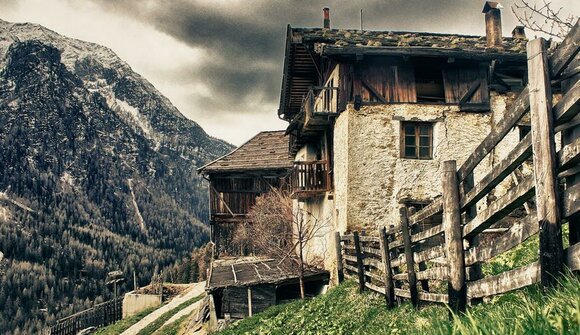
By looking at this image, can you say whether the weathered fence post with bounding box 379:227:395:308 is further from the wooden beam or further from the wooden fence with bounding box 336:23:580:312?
the wooden beam

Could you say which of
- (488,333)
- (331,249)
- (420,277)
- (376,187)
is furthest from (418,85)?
(488,333)

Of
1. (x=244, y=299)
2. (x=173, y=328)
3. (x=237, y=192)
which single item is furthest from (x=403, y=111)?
(x=237, y=192)

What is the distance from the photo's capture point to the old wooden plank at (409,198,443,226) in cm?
591

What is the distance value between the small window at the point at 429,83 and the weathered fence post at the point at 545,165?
12250 millimetres

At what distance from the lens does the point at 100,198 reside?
452ft

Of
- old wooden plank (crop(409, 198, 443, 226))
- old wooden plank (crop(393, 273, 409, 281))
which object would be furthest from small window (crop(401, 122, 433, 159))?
old wooden plank (crop(409, 198, 443, 226))

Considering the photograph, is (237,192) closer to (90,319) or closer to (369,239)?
(90,319)

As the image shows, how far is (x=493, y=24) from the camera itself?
16891 millimetres

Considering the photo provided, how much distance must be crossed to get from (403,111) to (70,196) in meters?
131

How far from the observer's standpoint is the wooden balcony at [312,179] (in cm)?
1814

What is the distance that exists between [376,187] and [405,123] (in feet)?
8.19

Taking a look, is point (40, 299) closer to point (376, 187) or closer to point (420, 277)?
point (376, 187)

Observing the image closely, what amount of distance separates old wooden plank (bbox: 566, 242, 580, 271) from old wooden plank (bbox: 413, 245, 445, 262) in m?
2.50

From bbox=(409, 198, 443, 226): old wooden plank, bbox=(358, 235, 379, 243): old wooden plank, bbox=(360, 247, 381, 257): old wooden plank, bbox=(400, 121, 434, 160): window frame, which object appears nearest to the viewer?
bbox=(409, 198, 443, 226): old wooden plank
